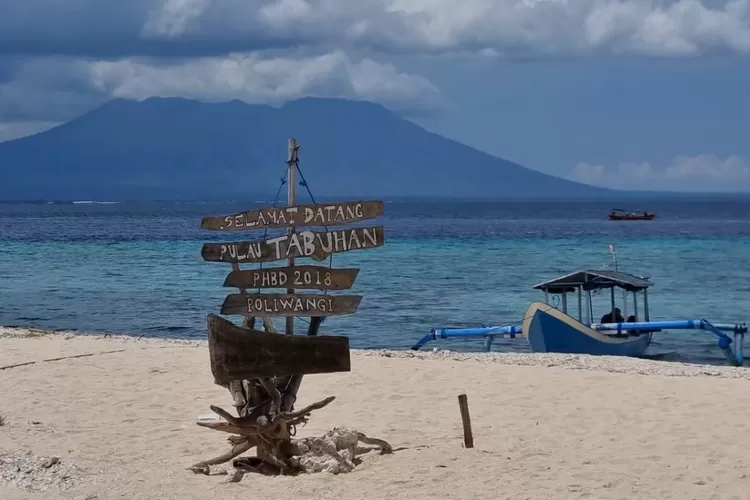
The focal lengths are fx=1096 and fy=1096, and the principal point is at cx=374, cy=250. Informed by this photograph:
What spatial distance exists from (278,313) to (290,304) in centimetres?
16

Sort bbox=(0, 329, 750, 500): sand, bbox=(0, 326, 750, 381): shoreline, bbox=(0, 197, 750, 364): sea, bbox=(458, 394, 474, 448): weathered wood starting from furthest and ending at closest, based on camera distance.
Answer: bbox=(0, 197, 750, 364): sea
bbox=(0, 326, 750, 381): shoreline
bbox=(458, 394, 474, 448): weathered wood
bbox=(0, 329, 750, 500): sand

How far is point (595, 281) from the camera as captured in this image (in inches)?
907

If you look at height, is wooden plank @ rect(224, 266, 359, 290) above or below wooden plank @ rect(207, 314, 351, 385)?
above

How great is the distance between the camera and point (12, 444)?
1078 cm

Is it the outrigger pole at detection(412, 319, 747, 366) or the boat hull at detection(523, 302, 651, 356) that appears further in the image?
the outrigger pole at detection(412, 319, 747, 366)

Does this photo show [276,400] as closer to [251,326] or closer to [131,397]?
[251,326]

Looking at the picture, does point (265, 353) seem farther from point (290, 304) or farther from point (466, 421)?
point (466, 421)

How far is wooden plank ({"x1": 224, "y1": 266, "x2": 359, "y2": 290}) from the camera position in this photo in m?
9.80

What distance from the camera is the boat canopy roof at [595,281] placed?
22.4 m

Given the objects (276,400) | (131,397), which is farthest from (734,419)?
(131,397)

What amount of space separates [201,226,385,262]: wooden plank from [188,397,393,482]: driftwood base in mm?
1370

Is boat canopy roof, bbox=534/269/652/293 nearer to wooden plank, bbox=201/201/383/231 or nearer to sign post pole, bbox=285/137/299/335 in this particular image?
sign post pole, bbox=285/137/299/335

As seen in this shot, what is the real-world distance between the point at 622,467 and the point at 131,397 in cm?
622

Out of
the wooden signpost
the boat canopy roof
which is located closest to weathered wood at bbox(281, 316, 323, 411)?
the wooden signpost
